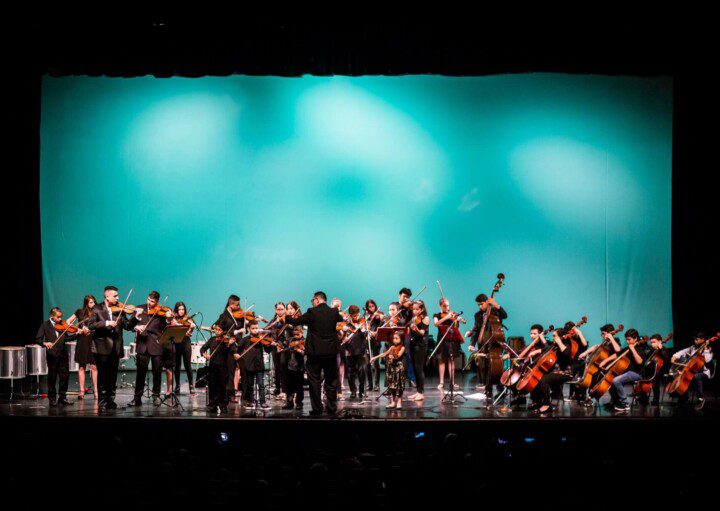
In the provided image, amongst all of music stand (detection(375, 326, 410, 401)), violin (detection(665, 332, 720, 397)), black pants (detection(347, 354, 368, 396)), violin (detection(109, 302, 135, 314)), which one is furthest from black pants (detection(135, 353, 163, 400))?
violin (detection(665, 332, 720, 397))

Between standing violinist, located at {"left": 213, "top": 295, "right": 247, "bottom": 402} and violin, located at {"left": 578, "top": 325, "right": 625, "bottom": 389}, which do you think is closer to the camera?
standing violinist, located at {"left": 213, "top": 295, "right": 247, "bottom": 402}

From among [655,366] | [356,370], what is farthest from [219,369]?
[655,366]

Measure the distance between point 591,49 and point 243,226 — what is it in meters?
7.77

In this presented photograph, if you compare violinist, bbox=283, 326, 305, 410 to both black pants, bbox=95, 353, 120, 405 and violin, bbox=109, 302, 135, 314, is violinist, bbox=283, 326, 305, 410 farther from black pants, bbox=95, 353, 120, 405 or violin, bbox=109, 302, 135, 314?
black pants, bbox=95, 353, 120, 405

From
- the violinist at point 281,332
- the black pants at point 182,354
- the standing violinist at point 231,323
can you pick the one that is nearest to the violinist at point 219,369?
the standing violinist at point 231,323

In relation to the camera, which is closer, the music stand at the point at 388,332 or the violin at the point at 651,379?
the music stand at the point at 388,332

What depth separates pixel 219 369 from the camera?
10680 millimetres

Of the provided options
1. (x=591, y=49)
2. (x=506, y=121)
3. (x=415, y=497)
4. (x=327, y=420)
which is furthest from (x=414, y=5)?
(x=415, y=497)

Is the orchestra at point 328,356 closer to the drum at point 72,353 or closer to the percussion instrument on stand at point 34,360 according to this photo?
the drum at point 72,353

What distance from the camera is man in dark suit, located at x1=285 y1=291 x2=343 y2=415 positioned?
10.4 metres

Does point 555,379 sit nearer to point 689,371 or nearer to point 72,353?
point 689,371

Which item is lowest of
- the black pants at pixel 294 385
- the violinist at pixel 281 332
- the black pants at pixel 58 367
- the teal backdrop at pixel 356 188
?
the black pants at pixel 294 385

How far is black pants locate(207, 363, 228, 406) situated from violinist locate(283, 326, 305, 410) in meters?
1.00

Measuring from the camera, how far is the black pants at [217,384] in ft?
34.2
